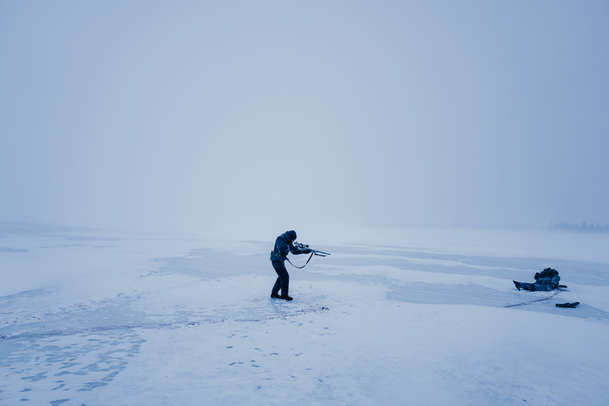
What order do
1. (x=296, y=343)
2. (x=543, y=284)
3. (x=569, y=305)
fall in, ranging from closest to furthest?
(x=296, y=343), (x=569, y=305), (x=543, y=284)

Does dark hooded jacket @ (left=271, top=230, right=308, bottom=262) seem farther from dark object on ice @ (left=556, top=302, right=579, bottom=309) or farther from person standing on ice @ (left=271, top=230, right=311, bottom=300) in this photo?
dark object on ice @ (left=556, top=302, right=579, bottom=309)

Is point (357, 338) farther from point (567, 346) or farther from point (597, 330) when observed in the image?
point (597, 330)

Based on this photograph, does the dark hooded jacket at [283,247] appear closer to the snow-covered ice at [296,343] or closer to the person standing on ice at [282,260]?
the person standing on ice at [282,260]

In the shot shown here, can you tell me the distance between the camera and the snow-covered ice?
4098 millimetres

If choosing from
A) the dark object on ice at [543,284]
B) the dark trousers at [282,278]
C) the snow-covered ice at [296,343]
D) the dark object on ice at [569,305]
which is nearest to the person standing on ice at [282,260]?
the dark trousers at [282,278]

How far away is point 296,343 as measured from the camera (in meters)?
5.89

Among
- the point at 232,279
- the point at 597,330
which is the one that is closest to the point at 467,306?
the point at 597,330

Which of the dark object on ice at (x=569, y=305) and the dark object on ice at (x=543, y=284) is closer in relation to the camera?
the dark object on ice at (x=569, y=305)

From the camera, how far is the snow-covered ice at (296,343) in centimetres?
410

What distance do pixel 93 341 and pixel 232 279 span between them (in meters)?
6.63

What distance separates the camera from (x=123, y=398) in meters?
3.81

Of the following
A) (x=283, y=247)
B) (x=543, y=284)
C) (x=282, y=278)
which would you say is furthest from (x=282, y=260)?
(x=543, y=284)

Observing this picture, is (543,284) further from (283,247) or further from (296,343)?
(296,343)

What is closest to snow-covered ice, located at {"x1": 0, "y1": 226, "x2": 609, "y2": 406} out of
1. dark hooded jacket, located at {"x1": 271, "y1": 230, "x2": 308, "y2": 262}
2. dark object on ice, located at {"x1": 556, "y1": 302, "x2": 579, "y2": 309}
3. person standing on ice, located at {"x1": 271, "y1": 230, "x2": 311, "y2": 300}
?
dark object on ice, located at {"x1": 556, "y1": 302, "x2": 579, "y2": 309}
